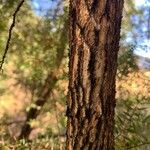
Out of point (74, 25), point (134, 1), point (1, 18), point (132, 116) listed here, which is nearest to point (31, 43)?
point (134, 1)

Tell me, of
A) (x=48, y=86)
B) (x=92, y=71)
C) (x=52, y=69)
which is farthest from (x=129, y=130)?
(x=48, y=86)

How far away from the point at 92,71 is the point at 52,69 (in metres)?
6.03

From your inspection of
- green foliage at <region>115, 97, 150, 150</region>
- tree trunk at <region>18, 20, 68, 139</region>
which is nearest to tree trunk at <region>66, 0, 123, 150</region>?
green foliage at <region>115, 97, 150, 150</region>

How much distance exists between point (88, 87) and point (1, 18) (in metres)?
3.69

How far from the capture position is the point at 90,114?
349 cm

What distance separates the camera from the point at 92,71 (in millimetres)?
3488

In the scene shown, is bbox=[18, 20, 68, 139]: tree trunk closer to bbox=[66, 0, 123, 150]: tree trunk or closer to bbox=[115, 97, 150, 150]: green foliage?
bbox=[115, 97, 150, 150]: green foliage

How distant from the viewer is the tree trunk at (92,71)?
3477mm

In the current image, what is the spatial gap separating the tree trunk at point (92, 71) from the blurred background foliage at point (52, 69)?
4.73 ft

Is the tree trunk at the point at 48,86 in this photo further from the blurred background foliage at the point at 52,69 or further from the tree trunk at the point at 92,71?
the tree trunk at the point at 92,71

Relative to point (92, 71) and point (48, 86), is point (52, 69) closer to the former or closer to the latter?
point (48, 86)

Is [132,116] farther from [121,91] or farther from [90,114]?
[121,91]

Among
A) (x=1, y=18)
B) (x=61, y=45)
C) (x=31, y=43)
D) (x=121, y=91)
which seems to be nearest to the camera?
(x=1, y=18)

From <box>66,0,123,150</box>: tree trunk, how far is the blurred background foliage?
144cm
